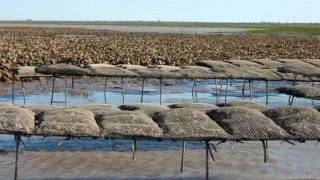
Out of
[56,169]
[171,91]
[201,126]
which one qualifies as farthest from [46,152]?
[171,91]

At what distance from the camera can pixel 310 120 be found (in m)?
11.4

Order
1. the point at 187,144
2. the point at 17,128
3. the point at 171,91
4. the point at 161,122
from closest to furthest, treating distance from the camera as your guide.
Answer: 1. the point at 17,128
2. the point at 161,122
3. the point at 187,144
4. the point at 171,91

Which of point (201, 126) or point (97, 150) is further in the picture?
point (97, 150)

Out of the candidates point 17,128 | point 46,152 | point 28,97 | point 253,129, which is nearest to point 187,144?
point 46,152

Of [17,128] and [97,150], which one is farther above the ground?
[17,128]

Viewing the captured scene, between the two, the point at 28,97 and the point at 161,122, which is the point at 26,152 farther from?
the point at 28,97

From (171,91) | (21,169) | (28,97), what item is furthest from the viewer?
(171,91)

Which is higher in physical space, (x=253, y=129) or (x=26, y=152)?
(x=253, y=129)

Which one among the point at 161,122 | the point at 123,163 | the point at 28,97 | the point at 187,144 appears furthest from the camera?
the point at 28,97

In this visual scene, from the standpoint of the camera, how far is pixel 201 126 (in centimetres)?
1091

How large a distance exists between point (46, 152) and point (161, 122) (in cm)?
377

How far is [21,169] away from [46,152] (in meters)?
1.60

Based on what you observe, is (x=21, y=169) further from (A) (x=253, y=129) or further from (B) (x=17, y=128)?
(A) (x=253, y=129)

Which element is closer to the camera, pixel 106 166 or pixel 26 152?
pixel 106 166
